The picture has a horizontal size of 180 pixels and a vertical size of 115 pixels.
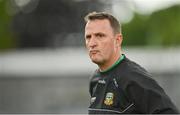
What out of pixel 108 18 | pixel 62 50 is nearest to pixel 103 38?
pixel 108 18

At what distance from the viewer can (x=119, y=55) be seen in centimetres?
531

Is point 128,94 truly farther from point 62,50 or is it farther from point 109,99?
point 62,50

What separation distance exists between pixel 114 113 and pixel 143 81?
312mm

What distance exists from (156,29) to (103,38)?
53.4m

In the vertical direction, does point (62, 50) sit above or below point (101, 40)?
below

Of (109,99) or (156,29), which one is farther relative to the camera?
(156,29)

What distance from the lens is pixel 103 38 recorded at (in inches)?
207

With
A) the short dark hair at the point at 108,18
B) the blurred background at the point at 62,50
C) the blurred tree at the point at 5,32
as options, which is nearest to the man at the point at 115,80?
the short dark hair at the point at 108,18

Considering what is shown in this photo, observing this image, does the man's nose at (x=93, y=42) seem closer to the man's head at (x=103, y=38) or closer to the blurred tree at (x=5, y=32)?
the man's head at (x=103, y=38)

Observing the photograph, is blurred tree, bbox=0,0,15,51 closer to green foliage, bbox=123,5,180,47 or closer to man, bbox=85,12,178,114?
green foliage, bbox=123,5,180,47

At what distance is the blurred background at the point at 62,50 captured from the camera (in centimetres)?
2397

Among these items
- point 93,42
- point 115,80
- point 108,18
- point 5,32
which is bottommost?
point 5,32

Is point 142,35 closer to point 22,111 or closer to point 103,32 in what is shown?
point 22,111

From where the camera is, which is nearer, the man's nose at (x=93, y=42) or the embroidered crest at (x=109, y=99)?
the embroidered crest at (x=109, y=99)
